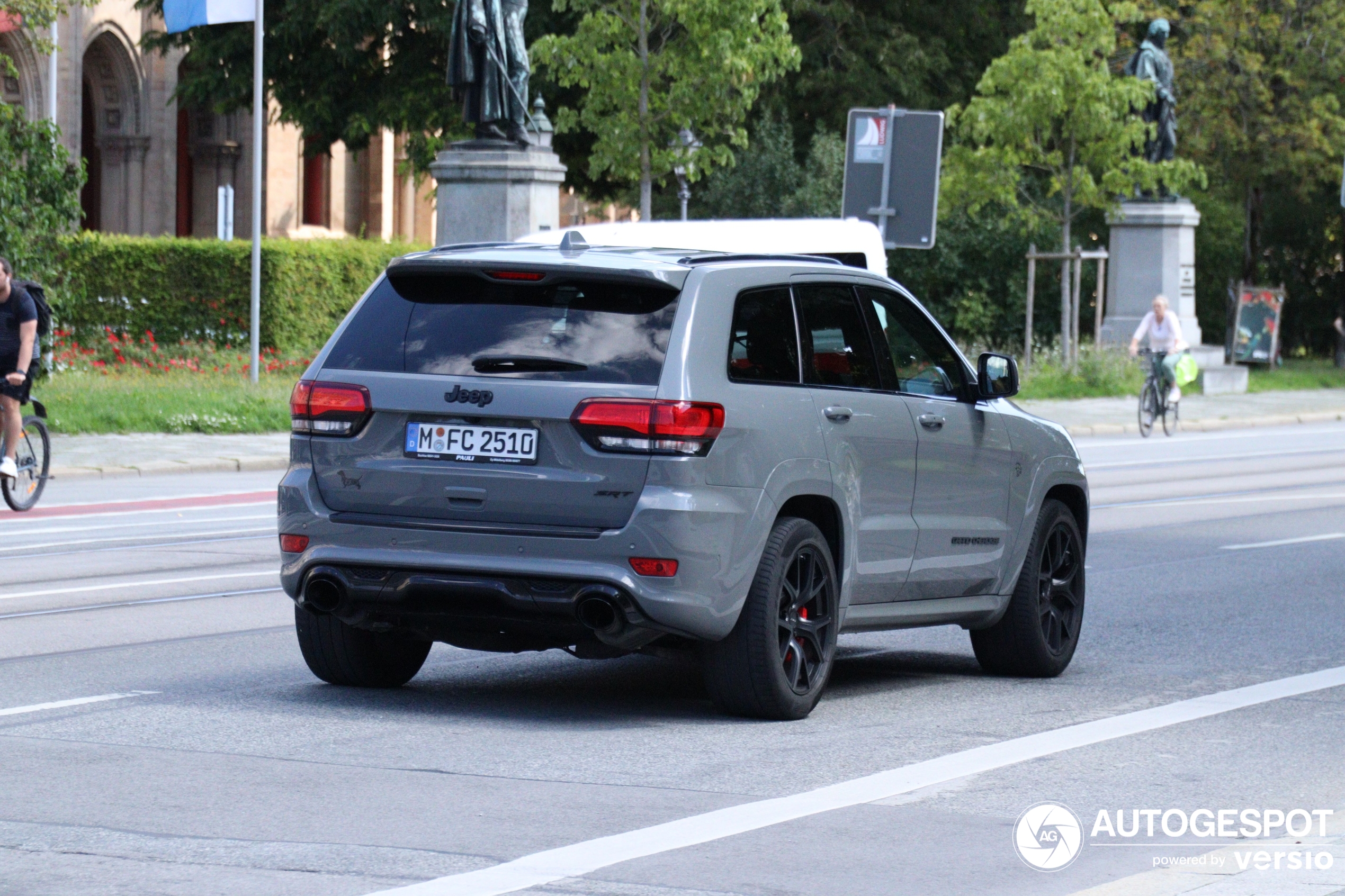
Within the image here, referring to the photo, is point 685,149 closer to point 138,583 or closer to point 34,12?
point 34,12

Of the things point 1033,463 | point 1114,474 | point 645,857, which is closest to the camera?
point 645,857

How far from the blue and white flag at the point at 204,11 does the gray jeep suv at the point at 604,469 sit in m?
20.5

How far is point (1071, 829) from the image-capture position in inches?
237

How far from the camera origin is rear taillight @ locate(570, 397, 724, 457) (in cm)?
721

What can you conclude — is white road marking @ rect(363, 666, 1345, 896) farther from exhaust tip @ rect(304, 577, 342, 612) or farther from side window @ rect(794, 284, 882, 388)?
exhaust tip @ rect(304, 577, 342, 612)

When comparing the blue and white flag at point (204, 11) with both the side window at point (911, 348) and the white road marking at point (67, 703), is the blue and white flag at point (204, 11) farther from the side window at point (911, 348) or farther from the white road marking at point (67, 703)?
the white road marking at point (67, 703)

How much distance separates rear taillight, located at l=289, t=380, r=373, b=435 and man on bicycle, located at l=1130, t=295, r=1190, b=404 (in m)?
22.9

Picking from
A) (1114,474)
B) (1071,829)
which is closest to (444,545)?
(1071,829)

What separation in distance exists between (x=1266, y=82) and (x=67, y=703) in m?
41.0

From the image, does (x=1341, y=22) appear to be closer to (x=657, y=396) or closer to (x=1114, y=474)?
(x=1114, y=474)

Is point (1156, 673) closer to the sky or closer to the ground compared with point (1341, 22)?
closer to the ground

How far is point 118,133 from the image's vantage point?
162ft

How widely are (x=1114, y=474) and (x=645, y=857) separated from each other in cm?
1720

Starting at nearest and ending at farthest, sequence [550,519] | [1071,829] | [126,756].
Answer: [1071,829]
[126,756]
[550,519]
